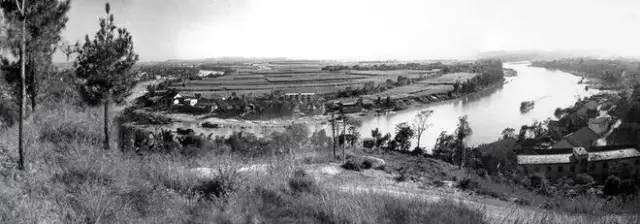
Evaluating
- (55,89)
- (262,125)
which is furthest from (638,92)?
(55,89)

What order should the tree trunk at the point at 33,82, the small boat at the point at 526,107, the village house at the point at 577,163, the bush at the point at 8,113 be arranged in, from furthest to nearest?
the small boat at the point at 526,107 → the village house at the point at 577,163 → the tree trunk at the point at 33,82 → the bush at the point at 8,113

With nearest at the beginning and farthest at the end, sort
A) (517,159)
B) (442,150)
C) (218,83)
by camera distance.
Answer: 1. (517,159)
2. (442,150)
3. (218,83)

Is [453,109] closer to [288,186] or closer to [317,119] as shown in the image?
[317,119]

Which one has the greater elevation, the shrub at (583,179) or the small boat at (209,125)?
the small boat at (209,125)

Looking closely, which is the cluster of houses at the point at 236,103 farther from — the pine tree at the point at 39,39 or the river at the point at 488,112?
the pine tree at the point at 39,39

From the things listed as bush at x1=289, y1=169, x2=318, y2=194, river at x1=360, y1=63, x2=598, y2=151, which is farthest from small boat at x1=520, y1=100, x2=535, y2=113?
bush at x1=289, y1=169, x2=318, y2=194

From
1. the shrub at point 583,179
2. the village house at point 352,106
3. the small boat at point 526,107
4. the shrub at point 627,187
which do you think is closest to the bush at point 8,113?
the shrub at point 627,187

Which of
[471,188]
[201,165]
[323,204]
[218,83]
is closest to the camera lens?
[323,204]

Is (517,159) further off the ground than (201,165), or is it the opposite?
(201,165)
